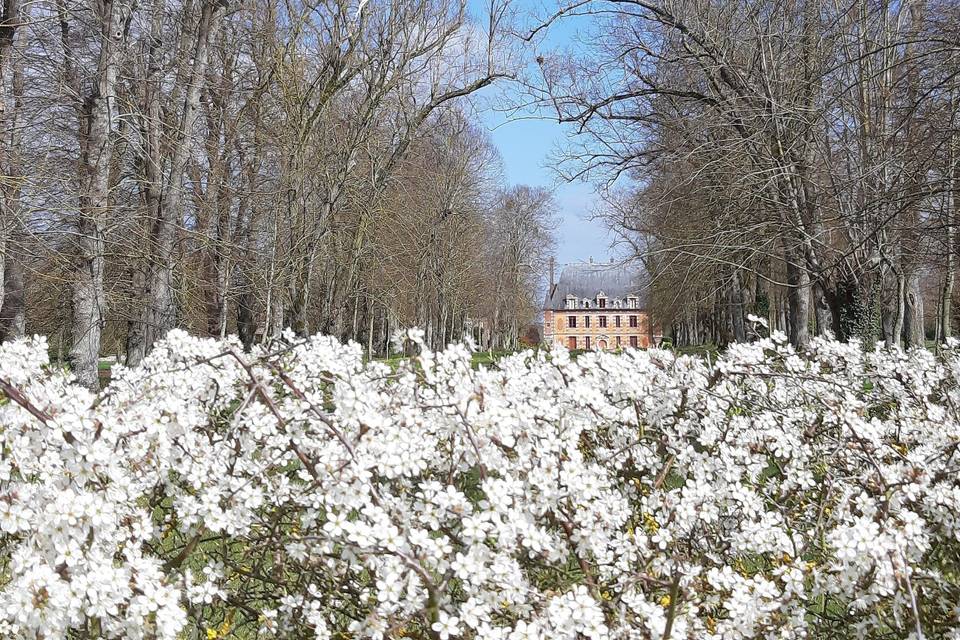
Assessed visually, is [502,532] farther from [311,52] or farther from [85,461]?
[311,52]

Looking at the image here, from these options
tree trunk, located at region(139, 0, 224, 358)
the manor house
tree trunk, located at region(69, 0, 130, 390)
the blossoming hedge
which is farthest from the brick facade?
the blossoming hedge

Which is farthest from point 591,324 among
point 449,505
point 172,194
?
point 449,505

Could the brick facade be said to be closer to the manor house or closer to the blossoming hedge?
the manor house

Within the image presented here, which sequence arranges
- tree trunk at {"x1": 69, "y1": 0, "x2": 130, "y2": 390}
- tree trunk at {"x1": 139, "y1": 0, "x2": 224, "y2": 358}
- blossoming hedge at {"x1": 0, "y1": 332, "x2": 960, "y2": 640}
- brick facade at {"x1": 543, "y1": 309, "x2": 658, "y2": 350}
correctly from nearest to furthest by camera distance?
blossoming hedge at {"x1": 0, "y1": 332, "x2": 960, "y2": 640}, tree trunk at {"x1": 69, "y1": 0, "x2": 130, "y2": 390}, tree trunk at {"x1": 139, "y1": 0, "x2": 224, "y2": 358}, brick facade at {"x1": 543, "y1": 309, "x2": 658, "y2": 350}

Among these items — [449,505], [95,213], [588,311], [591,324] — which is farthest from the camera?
[588,311]

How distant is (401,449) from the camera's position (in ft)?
6.60

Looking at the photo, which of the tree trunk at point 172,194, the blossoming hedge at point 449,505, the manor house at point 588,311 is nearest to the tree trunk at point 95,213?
the tree trunk at point 172,194

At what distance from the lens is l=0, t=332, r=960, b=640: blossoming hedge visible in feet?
6.28

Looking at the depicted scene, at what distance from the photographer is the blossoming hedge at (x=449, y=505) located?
1.91 metres

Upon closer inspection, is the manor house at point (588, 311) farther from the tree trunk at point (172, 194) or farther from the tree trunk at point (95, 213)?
the tree trunk at point (95, 213)

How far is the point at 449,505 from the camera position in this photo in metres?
1.98

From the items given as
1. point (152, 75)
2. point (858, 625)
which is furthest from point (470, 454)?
point (152, 75)

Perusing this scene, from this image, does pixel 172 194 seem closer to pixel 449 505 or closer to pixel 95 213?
pixel 95 213

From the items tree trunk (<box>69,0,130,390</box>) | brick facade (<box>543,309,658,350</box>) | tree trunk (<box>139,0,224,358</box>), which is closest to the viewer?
tree trunk (<box>69,0,130,390</box>)
